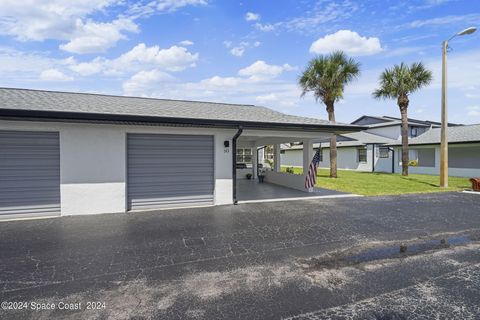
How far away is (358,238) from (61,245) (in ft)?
20.5

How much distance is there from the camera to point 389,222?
6.96 metres

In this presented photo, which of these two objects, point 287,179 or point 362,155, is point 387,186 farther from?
point 362,155

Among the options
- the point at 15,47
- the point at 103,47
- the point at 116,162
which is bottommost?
the point at 116,162

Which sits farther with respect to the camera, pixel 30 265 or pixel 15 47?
pixel 15 47

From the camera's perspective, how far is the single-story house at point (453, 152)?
1958cm

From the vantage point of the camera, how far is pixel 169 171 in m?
8.66

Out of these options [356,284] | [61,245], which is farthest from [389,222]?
[61,245]

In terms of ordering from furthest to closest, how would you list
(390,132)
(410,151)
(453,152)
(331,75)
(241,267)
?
(390,132), (410,151), (453,152), (331,75), (241,267)

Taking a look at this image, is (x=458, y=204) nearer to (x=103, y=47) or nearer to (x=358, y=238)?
(x=358, y=238)

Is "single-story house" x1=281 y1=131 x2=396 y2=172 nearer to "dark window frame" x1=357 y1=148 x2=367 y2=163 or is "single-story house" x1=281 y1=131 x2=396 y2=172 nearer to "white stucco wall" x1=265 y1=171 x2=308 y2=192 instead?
"dark window frame" x1=357 y1=148 x2=367 y2=163

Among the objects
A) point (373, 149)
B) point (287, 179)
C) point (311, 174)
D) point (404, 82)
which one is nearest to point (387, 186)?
point (311, 174)

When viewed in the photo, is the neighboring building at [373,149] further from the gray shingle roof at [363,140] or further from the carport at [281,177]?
the carport at [281,177]

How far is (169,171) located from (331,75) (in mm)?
14300

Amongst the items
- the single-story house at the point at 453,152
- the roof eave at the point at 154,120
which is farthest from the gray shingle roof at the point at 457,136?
the roof eave at the point at 154,120
